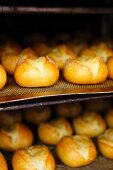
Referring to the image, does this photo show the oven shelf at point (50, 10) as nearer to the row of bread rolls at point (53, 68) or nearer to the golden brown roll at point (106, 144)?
the row of bread rolls at point (53, 68)

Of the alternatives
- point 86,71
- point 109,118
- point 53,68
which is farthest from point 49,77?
point 109,118

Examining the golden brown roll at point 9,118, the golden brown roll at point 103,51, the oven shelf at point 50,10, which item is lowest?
the golden brown roll at point 9,118

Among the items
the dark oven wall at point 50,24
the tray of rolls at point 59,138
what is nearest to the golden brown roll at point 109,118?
the tray of rolls at point 59,138

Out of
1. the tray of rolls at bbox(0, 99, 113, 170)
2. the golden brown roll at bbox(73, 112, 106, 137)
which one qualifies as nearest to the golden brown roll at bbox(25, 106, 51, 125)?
the tray of rolls at bbox(0, 99, 113, 170)

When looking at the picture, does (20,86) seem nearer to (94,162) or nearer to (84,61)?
(84,61)

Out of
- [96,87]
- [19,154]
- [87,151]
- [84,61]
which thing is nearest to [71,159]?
[87,151]

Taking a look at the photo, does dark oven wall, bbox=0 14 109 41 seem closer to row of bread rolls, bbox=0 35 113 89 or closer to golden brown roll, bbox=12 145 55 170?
row of bread rolls, bbox=0 35 113 89
